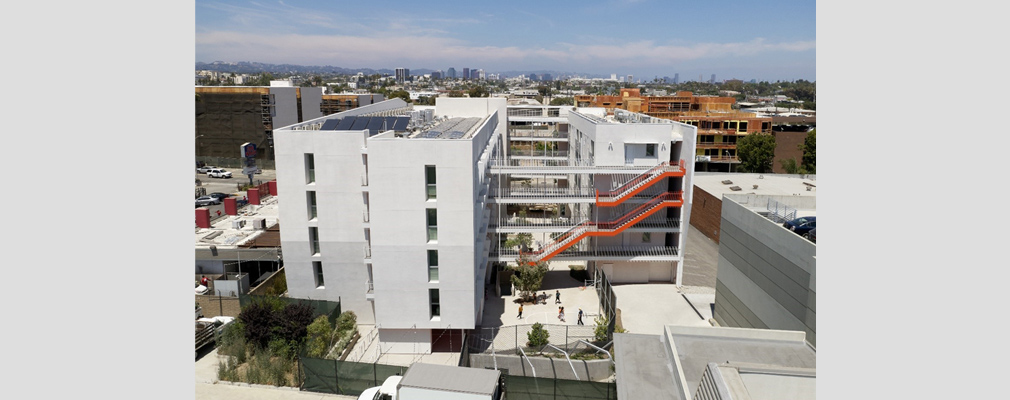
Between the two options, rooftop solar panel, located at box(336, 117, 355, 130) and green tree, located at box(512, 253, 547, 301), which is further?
green tree, located at box(512, 253, 547, 301)

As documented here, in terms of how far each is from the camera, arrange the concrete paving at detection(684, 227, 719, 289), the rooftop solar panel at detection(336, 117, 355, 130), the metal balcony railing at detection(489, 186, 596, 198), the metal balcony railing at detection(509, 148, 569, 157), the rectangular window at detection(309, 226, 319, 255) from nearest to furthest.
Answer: the rectangular window at detection(309, 226, 319, 255) < the rooftop solar panel at detection(336, 117, 355, 130) < the metal balcony railing at detection(489, 186, 596, 198) < the concrete paving at detection(684, 227, 719, 289) < the metal balcony railing at detection(509, 148, 569, 157)

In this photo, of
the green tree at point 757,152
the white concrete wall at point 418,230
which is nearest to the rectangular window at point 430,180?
the white concrete wall at point 418,230

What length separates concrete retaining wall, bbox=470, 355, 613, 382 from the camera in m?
22.0

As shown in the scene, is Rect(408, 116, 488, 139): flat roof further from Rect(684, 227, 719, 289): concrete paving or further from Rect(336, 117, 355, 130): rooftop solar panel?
Rect(684, 227, 719, 289): concrete paving

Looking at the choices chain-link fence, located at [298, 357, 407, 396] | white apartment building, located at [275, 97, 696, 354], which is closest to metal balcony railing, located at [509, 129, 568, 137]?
white apartment building, located at [275, 97, 696, 354]

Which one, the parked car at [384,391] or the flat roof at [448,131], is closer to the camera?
the parked car at [384,391]

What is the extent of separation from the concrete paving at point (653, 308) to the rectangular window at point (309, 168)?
675 inches

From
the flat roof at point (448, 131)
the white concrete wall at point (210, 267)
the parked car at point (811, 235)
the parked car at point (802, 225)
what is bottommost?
the white concrete wall at point (210, 267)

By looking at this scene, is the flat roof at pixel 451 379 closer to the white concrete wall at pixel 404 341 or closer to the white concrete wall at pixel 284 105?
the white concrete wall at pixel 404 341

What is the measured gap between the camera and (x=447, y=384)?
16953 millimetres

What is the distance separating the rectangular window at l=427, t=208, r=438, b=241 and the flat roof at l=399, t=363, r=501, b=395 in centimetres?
639

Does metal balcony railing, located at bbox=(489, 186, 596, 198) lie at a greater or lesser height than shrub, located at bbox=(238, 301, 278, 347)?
greater

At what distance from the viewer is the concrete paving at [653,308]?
Result: 27.6 m

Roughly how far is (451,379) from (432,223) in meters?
7.61
